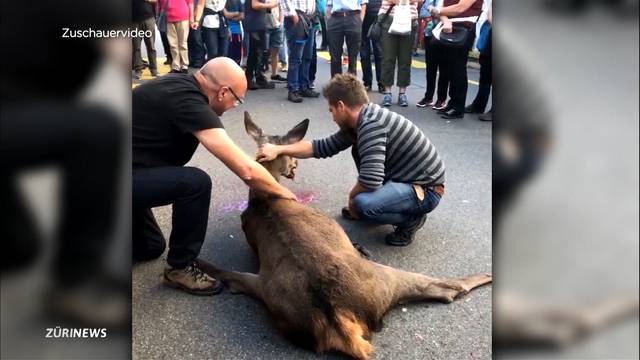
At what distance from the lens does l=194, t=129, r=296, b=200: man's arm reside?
10.1 ft

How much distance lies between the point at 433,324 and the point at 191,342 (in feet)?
4.78

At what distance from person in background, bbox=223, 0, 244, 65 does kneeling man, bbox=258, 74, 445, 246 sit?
665 cm

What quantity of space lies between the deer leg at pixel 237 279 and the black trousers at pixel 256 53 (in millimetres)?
6277

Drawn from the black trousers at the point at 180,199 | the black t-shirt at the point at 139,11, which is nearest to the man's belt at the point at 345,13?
the black trousers at the point at 180,199

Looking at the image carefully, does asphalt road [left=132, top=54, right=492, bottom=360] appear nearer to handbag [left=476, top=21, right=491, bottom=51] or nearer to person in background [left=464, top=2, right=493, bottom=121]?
handbag [left=476, top=21, right=491, bottom=51]

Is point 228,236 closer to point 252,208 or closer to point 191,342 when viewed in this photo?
point 252,208

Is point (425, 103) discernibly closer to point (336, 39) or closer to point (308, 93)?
point (336, 39)

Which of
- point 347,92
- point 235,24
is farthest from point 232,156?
point 235,24

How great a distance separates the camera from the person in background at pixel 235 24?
9898 millimetres

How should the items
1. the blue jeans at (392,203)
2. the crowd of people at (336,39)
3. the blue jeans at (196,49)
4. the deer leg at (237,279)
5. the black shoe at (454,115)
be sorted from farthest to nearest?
the blue jeans at (196,49)
the black shoe at (454,115)
the crowd of people at (336,39)
the blue jeans at (392,203)
the deer leg at (237,279)

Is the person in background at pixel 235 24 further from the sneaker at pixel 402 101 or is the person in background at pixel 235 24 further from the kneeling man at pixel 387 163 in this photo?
the kneeling man at pixel 387 163

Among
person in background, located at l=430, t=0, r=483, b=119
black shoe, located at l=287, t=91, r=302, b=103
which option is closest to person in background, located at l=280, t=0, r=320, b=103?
black shoe, located at l=287, t=91, r=302, b=103

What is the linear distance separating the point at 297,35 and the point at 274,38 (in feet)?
3.62

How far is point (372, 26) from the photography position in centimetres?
937
